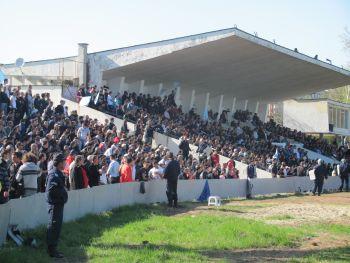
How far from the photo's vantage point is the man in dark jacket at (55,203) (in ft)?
37.6

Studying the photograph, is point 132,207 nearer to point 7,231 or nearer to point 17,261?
point 7,231

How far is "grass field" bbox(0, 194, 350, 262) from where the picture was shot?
1167 cm

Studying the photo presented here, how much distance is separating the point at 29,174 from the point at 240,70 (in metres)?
32.9

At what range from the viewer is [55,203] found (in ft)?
37.9

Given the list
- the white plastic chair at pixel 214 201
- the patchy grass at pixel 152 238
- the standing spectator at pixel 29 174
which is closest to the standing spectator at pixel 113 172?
the patchy grass at pixel 152 238

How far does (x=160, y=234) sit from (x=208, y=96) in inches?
1441

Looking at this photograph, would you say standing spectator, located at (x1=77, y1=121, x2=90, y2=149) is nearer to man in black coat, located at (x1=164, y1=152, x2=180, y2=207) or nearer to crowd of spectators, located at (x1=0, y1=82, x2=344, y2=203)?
crowd of spectators, located at (x1=0, y1=82, x2=344, y2=203)

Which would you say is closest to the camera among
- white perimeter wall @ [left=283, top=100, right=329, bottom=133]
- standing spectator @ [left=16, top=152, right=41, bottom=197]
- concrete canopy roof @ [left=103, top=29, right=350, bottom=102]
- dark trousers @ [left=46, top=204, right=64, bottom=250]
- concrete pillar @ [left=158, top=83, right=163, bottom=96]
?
dark trousers @ [left=46, top=204, right=64, bottom=250]

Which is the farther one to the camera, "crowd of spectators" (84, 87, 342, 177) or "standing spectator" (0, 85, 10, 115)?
"crowd of spectators" (84, 87, 342, 177)

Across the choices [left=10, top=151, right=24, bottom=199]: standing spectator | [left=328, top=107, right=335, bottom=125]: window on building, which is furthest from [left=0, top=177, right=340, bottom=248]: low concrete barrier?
[left=328, top=107, right=335, bottom=125]: window on building

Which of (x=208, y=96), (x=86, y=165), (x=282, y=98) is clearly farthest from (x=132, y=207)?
(x=282, y=98)

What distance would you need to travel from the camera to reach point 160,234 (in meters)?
14.1

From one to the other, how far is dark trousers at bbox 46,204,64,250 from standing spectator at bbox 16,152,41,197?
210cm

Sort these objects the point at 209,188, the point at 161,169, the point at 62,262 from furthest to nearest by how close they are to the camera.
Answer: the point at 209,188
the point at 161,169
the point at 62,262
